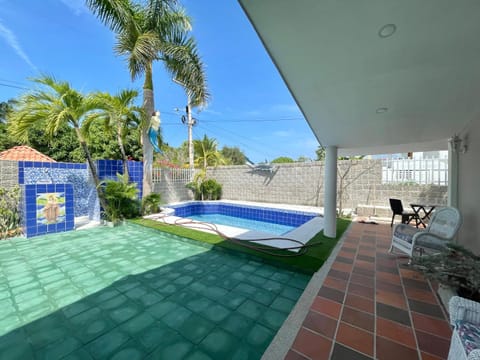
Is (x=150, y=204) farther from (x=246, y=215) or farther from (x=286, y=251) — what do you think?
(x=286, y=251)

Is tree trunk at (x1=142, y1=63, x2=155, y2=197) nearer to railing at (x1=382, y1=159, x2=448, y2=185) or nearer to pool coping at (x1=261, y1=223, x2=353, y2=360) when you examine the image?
pool coping at (x1=261, y1=223, x2=353, y2=360)

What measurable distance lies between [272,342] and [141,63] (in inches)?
313

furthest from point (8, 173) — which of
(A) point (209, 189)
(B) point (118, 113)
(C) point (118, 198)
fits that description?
(A) point (209, 189)

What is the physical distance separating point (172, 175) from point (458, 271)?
10.3m

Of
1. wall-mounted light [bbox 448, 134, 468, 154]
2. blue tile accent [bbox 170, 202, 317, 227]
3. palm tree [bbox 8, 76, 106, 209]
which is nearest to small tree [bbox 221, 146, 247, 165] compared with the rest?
blue tile accent [bbox 170, 202, 317, 227]

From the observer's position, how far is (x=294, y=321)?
210 centimetres

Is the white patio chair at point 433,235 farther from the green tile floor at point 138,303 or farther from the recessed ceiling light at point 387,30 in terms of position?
the recessed ceiling light at point 387,30

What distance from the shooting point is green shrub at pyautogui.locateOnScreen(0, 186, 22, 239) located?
471 centimetres

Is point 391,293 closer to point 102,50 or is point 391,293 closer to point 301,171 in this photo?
point 301,171

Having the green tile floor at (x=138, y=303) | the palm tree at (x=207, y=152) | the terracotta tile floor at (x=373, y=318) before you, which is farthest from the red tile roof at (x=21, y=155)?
the terracotta tile floor at (x=373, y=318)

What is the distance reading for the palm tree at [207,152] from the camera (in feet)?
41.7

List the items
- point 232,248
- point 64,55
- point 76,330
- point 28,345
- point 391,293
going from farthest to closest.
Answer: point 64,55 → point 232,248 → point 391,293 → point 76,330 → point 28,345

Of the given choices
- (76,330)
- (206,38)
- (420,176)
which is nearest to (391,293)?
(76,330)

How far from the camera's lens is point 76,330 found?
1997 mm
